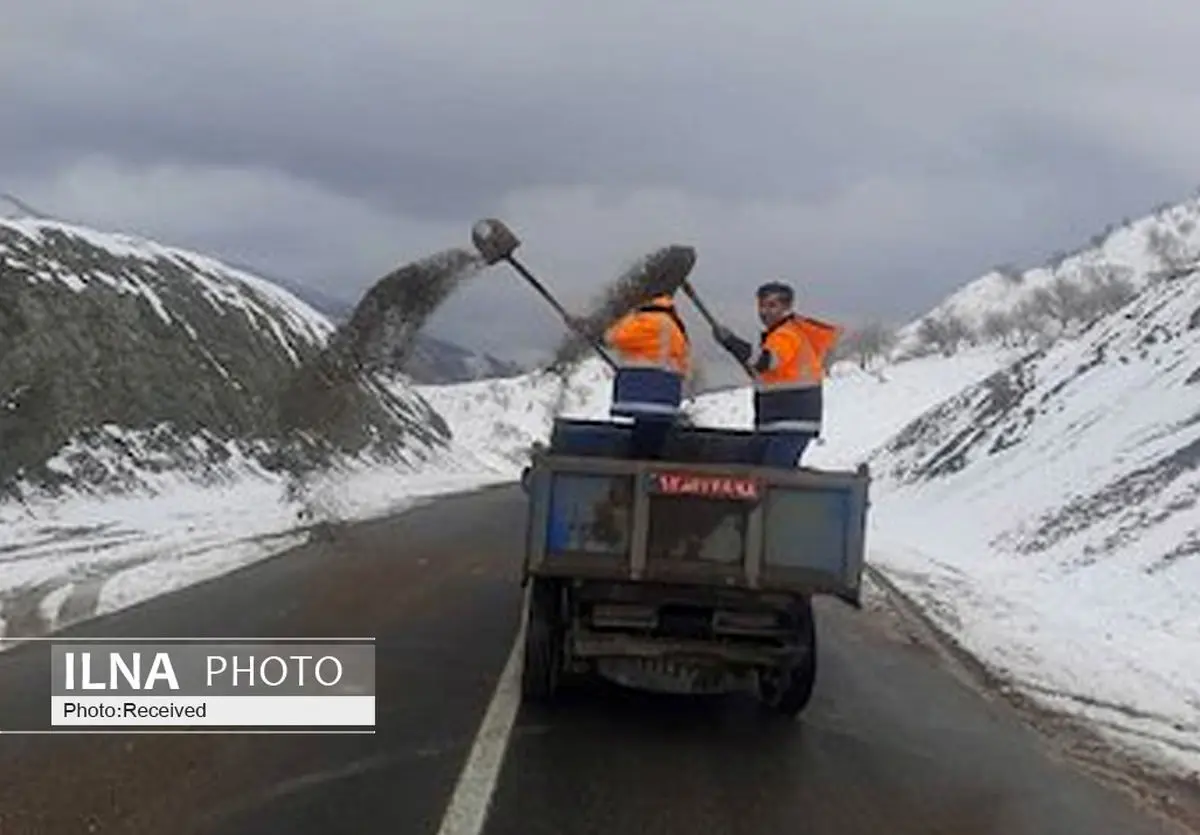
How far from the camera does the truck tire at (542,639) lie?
843cm

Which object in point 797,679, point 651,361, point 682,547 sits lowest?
point 797,679

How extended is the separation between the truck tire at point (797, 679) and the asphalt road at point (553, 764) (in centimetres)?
15

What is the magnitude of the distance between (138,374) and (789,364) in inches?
930

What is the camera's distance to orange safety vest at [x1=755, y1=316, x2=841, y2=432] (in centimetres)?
860

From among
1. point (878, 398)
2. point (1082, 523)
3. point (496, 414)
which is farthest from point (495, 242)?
point (496, 414)

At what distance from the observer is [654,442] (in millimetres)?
9047

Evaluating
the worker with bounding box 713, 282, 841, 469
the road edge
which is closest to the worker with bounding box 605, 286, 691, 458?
the worker with bounding box 713, 282, 841, 469

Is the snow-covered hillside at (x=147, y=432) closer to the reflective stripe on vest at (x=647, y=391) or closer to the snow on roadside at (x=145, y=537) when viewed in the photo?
the snow on roadside at (x=145, y=537)

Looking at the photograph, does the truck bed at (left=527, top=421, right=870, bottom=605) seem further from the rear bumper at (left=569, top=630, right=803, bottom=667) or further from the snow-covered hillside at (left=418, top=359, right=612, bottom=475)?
the snow-covered hillside at (left=418, top=359, right=612, bottom=475)

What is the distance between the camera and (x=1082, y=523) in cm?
2228

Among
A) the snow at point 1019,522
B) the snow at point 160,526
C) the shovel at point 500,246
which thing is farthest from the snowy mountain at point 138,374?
the shovel at point 500,246

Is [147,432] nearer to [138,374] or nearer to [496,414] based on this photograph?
[138,374]

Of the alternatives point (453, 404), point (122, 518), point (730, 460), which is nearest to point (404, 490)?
point (122, 518)

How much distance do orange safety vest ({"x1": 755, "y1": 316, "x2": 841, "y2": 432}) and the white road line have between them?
90.0 inches
